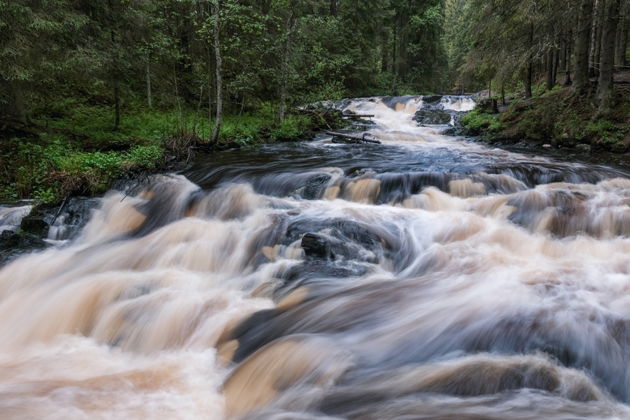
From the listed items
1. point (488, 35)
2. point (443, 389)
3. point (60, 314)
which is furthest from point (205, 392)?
point (488, 35)

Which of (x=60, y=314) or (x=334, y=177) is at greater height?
(x=334, y=177)

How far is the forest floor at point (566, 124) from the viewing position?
10.7 metres

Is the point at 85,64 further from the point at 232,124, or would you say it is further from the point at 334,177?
the point at 334,177

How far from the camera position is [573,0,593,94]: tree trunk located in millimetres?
11500

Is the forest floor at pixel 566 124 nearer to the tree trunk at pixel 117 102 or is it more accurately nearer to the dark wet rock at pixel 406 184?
the dark wet rock at pixel 406 184

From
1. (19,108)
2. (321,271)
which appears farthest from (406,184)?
(19,108)

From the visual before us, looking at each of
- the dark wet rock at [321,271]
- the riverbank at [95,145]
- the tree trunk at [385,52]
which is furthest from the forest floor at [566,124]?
the tree trunk at [385,52]

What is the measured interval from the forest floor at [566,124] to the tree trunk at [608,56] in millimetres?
320

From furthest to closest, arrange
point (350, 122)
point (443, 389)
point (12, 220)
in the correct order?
point (350, 122)
point (12, 220)
point (443, 389)

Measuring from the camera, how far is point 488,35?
15.8 meters

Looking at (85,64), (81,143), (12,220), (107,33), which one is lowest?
(12,220)

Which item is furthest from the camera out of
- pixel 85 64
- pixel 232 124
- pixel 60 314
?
pixel 232 124

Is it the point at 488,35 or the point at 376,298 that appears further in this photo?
the point at 488,35

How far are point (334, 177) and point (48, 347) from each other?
5.91 metres
